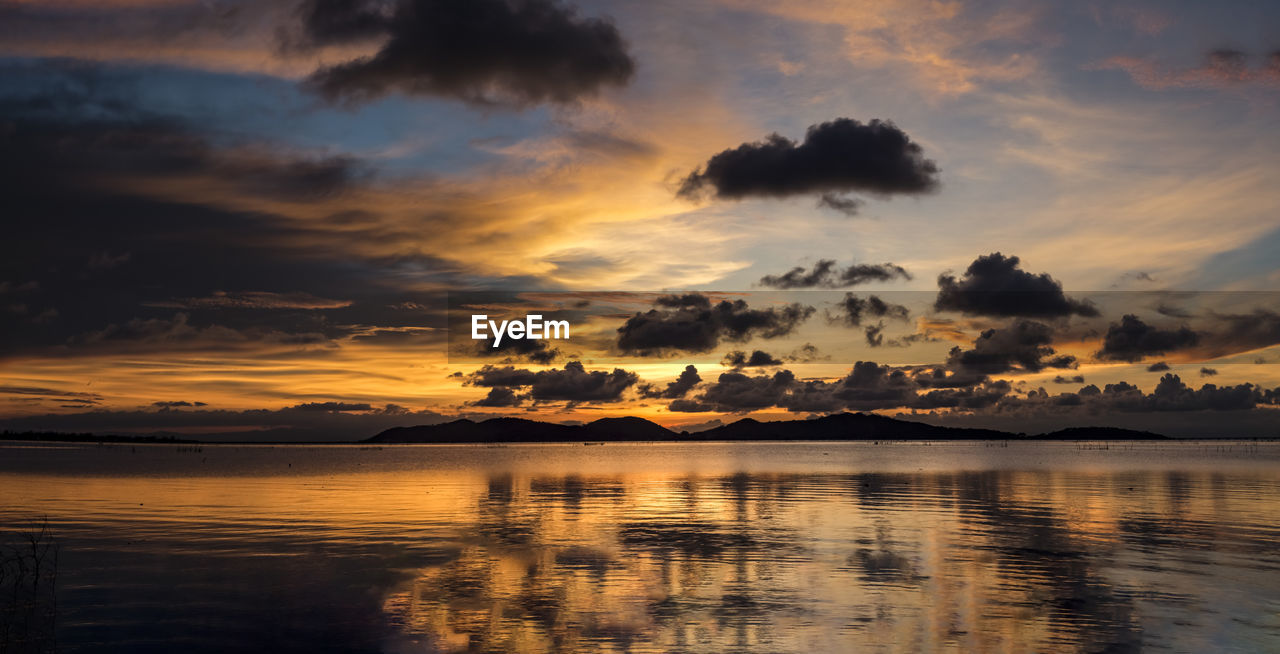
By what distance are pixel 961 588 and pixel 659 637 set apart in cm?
1308

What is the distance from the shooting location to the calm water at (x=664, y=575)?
2500 cm

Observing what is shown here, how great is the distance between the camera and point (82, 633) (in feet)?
83.9

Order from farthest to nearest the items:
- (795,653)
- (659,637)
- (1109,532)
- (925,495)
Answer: (925,495) < (1109,532) < (659,637) < (795,653)

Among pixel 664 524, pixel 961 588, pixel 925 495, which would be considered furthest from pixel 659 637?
pixel 925 495

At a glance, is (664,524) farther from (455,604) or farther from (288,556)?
(455,604)

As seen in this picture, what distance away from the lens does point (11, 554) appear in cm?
3822

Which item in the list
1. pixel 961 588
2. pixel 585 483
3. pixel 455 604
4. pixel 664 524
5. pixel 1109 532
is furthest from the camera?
pixel 585 483

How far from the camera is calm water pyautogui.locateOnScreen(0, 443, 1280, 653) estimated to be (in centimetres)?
2500

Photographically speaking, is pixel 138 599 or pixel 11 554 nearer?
pixel 138 599

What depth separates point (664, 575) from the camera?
34.7 m

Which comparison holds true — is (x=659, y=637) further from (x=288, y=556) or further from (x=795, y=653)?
(x=288, y=556)

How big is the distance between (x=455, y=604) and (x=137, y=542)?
79.8ft

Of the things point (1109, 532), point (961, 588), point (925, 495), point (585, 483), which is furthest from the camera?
point (585, 483)

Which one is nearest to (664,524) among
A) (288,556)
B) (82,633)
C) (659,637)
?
(288,556)
